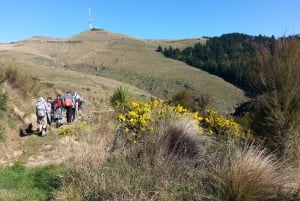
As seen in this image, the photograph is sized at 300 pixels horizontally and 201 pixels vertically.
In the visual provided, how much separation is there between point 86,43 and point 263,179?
153858mm

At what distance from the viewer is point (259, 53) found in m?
9.91

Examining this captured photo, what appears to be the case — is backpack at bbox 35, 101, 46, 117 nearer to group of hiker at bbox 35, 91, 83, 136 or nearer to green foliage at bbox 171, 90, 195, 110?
group of hiker at bbox 35, 91, 83, 136

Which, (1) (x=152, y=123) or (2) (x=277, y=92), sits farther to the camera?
(2) (x=277, y=92)

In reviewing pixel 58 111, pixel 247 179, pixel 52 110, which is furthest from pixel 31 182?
pixel 52 110

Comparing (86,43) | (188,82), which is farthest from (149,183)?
(86,43)

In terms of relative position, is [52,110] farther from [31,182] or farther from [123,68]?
[123,68]

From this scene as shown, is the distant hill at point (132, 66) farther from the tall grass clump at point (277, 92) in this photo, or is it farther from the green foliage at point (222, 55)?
the tall grass clump at point (277, 92)

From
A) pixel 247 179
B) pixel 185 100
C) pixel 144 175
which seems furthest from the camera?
pixel 185 100

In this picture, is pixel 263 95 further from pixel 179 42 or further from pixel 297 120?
pixel 179 42

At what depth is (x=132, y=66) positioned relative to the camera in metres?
120

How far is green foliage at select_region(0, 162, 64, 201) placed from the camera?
7.27m

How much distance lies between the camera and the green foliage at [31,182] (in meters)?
7.27

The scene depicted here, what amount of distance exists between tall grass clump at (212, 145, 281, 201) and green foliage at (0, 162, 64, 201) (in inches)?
124

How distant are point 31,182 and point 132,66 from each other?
112 meters
